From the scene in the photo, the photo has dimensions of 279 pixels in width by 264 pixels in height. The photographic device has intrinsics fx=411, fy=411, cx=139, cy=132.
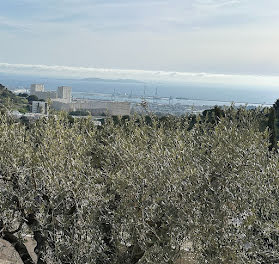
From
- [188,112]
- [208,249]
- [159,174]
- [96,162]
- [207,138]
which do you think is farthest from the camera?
[188,112]

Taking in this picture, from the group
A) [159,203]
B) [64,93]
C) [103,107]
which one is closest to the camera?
[159,203]

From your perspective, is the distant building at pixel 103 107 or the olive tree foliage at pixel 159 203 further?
the distant building at pixel 103 107

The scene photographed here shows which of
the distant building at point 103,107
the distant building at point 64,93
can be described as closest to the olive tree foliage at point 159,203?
the distant building at point 103,107

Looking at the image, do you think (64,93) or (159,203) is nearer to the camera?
(159,203)

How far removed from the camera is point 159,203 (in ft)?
23.5

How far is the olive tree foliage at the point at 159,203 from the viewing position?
6418 mm

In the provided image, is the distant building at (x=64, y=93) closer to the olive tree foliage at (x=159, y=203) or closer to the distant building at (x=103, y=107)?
the distant building at (x=103, y=107)

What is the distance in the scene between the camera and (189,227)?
21.6ft

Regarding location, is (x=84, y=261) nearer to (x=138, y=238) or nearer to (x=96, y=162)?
(x=138, y=238)

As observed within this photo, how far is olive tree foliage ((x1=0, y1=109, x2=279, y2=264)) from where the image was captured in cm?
642

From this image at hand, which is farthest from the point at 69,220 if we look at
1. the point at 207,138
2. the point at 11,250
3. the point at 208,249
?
the point at 11,250

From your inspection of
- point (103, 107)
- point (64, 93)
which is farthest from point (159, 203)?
point (64, 93)

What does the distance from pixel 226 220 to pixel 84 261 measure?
2.39m

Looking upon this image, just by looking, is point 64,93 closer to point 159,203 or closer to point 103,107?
point 103,107
